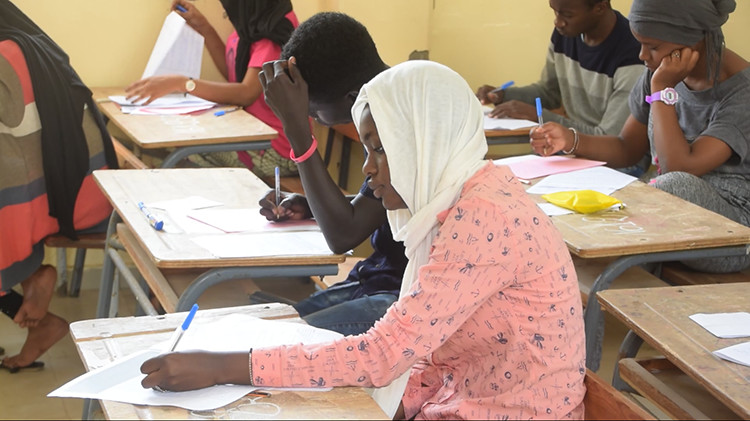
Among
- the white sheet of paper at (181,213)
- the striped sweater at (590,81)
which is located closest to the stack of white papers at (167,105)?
the white sheet of paper at (181,213)

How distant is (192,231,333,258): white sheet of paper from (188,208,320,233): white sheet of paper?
0.04 meters

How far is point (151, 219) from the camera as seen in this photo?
228 centimetres

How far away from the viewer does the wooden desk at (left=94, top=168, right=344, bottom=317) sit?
6.81 ft

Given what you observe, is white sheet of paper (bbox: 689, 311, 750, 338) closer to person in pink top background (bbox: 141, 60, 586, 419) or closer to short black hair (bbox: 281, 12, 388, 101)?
→ person in pink top background (bbox: 141, 60, 586, 419)

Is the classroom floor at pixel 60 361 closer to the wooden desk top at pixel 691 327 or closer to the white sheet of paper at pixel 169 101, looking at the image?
the white sheet of paper at pixel 169 101

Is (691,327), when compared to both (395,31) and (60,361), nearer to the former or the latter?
(60,361)

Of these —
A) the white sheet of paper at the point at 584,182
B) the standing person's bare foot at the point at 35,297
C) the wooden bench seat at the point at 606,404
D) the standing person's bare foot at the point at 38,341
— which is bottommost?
the standing person's bare foot at the point at 38,341

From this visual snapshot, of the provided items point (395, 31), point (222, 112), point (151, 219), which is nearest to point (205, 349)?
point (151, 219)

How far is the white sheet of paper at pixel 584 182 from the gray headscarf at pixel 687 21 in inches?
17.5

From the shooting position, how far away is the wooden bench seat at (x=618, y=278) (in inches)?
103

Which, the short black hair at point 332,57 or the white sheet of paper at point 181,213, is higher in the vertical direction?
the short black hair at point 332,57

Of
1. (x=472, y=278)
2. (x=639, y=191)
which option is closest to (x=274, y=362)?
(x=472, y=278)

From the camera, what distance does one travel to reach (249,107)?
401cm

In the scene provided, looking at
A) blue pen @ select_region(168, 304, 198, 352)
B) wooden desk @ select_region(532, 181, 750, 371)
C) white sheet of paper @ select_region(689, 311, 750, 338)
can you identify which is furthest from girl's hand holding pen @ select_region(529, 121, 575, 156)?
blue pen @ select_region(168, 304, 198, 352)
